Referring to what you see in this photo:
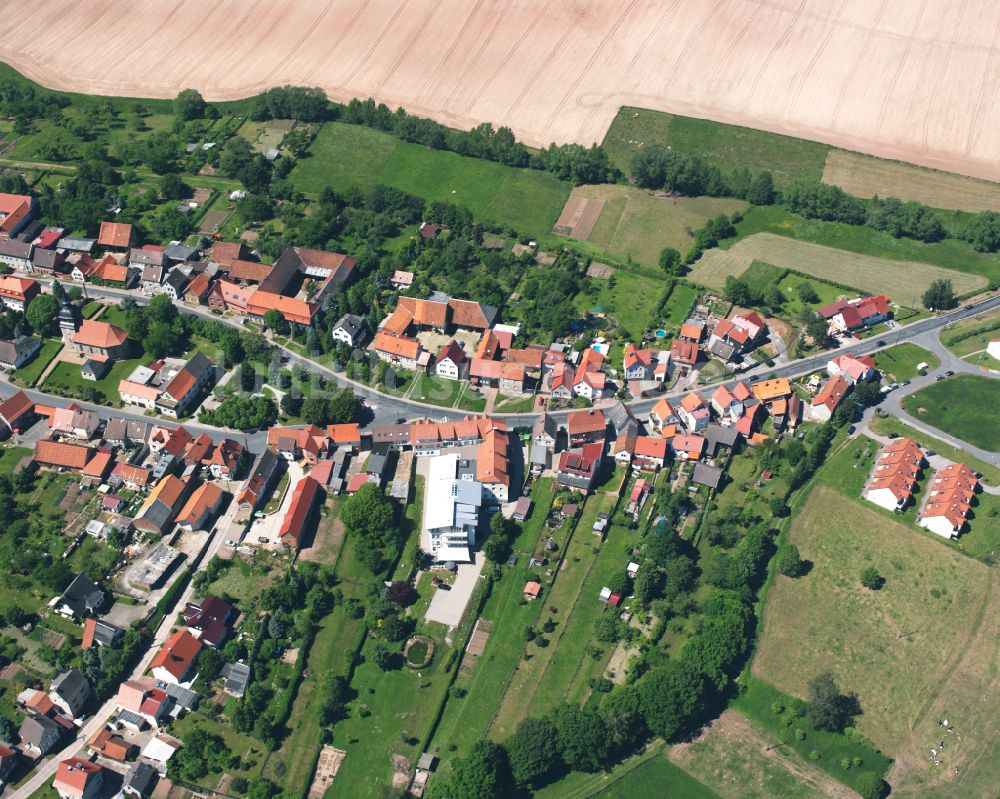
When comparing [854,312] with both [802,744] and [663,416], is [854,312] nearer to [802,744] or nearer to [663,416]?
[663,416]

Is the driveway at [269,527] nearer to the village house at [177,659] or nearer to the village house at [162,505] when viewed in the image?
the village house at [162,505]

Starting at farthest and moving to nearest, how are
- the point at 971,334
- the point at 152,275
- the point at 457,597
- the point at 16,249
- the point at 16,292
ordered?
the point at 16,249 < the point at 152,275 < the point at 16,292 < the point at 971,334 < the point at 457,597

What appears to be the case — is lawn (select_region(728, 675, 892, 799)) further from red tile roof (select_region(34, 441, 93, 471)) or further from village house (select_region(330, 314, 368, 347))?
red tile roof (select_region(34, 441, 93, 471))

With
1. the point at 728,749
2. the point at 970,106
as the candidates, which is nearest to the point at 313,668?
the point at 728,749

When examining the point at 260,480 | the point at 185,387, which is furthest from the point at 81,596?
the point at 185,387

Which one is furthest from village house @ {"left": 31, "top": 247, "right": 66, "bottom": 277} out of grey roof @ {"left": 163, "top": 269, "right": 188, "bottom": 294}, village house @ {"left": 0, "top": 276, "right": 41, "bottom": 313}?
grey roof @ {"left": 163, "top": 269, "right": 188, "bottom": 294}

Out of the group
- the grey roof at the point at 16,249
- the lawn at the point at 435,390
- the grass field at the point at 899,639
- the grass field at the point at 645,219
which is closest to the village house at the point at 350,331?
the lawn at the point at 435,390
